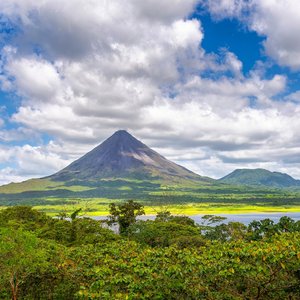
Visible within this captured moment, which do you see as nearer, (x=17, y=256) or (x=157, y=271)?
(x=157, y=271)

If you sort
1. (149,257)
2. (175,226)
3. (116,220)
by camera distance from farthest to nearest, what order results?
(116,220)
(175,226)
(149,257)

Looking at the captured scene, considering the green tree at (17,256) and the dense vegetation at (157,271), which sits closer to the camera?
the dense vegetation at (157,271)

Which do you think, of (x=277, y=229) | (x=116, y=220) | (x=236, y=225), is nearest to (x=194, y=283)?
(x=277, y=229)

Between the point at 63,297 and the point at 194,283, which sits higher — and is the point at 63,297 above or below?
below

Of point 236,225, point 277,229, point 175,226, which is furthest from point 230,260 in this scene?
point 236,225

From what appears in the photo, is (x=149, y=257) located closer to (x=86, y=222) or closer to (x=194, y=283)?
(x=194, y=283)

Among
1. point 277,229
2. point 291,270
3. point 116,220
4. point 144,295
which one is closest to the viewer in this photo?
point 144,295

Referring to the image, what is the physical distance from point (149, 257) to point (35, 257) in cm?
731

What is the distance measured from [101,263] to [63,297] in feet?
15.4

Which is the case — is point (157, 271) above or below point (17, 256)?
above

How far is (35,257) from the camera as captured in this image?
69.5 feet

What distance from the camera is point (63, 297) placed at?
21.8 metres

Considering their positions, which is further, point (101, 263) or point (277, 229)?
point (277, 229)

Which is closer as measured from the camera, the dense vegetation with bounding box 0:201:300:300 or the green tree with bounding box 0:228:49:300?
the dense vegetation with bounding box 0:201:300:300
